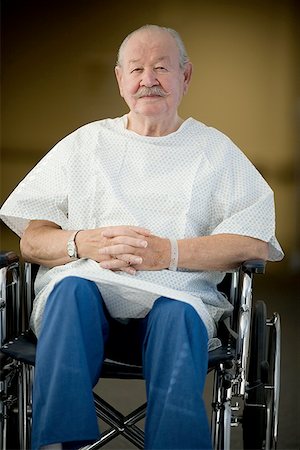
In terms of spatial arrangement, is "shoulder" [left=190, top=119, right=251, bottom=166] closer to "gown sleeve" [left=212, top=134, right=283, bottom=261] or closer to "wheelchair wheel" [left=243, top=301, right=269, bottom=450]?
"gown sleeve" [left=212, top=134, right=283, bottom=261]

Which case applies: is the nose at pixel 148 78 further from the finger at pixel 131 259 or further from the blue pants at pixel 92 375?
the blue pants at pixel 92 375

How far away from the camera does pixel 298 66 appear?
25.7ft

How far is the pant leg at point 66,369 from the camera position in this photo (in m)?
1.94

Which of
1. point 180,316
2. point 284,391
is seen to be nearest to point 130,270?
point 180,316

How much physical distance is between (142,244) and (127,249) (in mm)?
42

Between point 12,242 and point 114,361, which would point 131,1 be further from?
point 114,361

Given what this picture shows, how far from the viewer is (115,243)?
2.22m

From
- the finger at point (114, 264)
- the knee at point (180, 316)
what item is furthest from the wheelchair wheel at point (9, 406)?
the knee at point (180, 316)

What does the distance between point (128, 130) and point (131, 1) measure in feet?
17.4

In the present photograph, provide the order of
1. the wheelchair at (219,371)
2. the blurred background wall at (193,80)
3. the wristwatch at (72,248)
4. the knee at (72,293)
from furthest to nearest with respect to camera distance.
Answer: the blurred background wall at (193,80)
the wristwatch at (72,248)
the wheelchair at (219,371)
the knee at (72,293)

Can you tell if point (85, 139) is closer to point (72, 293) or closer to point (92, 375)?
point (72, 293)

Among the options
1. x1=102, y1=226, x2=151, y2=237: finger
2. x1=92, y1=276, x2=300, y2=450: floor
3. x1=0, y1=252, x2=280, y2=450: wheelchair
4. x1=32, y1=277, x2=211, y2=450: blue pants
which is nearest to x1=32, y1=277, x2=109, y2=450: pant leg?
x1=32, y1=277, x2=211, y2=450: blue pants

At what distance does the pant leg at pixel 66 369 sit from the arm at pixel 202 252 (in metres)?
0.23

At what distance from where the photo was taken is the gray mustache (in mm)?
2422
